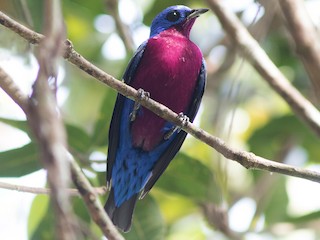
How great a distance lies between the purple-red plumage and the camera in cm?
403

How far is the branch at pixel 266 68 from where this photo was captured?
3.34 metres

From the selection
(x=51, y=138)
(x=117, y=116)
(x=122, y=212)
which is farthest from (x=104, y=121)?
(x=51, y=138)

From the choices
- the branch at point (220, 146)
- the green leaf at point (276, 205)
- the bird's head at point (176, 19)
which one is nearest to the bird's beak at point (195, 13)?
the bird's head at point (176, 19)

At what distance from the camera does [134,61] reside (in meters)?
4.07

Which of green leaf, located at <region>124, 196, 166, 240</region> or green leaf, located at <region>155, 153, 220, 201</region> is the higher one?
green leaf, located at <region>155, 153, 220, 201</region>

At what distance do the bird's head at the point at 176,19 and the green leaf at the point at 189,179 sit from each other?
1.08m

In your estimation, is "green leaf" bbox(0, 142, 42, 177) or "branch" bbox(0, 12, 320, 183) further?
"green leaf" bbox(0, 142, 42, 177)

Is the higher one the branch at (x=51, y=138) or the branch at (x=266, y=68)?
the branch at (x=51, y=138)

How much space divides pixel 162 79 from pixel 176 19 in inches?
30.7

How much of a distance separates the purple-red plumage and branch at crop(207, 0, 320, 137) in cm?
41

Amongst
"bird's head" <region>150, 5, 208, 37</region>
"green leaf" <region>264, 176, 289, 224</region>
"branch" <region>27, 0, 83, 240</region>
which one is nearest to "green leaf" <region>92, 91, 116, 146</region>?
"bird's head" <region>150, 5, 208, 37</region>

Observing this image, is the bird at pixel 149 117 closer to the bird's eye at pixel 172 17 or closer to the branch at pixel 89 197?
the bird's eye at pixel 172 17

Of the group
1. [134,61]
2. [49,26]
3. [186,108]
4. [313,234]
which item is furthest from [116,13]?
[49,26]

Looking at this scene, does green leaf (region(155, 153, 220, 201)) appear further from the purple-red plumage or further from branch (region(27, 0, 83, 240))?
branch (region(27, 0, 83, 240))
